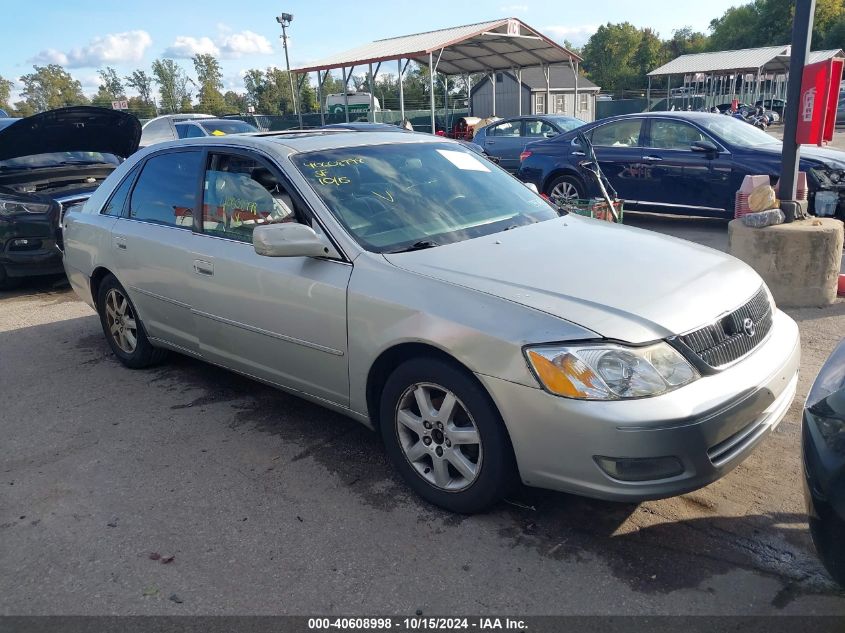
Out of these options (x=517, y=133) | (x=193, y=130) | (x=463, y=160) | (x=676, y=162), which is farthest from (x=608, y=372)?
(x=193, y=130)

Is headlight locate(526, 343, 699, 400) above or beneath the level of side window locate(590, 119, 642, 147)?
beneath

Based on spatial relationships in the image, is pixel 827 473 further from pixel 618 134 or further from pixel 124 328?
pixel 618 134

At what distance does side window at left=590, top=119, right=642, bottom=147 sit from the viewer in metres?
Result: 9.83

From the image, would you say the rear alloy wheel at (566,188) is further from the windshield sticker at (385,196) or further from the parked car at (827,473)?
the parked car at (827,473)

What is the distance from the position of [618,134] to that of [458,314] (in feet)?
26.5

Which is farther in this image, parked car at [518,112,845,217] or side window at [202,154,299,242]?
parked car at [518,112,845,217]

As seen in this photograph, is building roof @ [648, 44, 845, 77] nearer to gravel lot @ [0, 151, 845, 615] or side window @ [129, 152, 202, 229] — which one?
side window @ [129, 152, 202, 229]

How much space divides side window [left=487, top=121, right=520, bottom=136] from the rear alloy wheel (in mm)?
5310

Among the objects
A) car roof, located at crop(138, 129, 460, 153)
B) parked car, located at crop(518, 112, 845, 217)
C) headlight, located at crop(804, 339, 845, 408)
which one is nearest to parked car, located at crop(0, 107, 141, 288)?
car roof, located at crop(138, 129, 460, 153)

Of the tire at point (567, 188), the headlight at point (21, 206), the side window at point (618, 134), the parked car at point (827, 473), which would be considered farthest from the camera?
the tire at point (567, 188)

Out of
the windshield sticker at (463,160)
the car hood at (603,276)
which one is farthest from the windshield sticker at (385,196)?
the windshield sticker at (463,160)

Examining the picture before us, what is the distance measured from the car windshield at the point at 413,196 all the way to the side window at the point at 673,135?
5.82m

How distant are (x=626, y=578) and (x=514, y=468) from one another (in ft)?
1.94

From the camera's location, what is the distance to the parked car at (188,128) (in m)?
16.2
